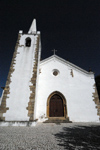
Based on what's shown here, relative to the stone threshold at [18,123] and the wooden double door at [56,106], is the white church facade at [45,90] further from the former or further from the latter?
the stone threshold at [18,123]

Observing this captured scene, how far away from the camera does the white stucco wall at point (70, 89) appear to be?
30.9 ft

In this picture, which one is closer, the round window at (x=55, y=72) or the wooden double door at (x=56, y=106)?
the wooden double door at (x=56, y=106)

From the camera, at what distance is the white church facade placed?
719cm

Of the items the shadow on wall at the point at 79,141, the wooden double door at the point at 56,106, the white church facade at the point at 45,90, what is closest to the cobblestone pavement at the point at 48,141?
the shadow on wall at the point at 79,141

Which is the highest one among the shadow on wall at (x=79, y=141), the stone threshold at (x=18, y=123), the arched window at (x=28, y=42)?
the arched window at (x=28, y=42)

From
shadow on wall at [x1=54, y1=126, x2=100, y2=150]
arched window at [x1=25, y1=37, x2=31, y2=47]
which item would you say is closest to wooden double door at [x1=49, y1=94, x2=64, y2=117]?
shadow on wall at [x1=54, y1=126, x2=100, y2=150]

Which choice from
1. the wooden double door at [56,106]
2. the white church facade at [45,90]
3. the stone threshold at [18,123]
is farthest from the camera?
the wooden double door at [56,106]

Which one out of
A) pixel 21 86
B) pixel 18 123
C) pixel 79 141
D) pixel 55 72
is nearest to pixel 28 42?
pixel 55 72

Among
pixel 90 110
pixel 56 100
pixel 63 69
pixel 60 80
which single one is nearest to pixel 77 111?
pixel 90 110

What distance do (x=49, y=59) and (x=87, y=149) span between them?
11.3m

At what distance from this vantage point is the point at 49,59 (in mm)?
12672

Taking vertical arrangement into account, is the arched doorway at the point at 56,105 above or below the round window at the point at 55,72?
below

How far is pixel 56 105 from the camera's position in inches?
392

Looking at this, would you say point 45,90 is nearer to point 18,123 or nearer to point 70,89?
point 70,89
